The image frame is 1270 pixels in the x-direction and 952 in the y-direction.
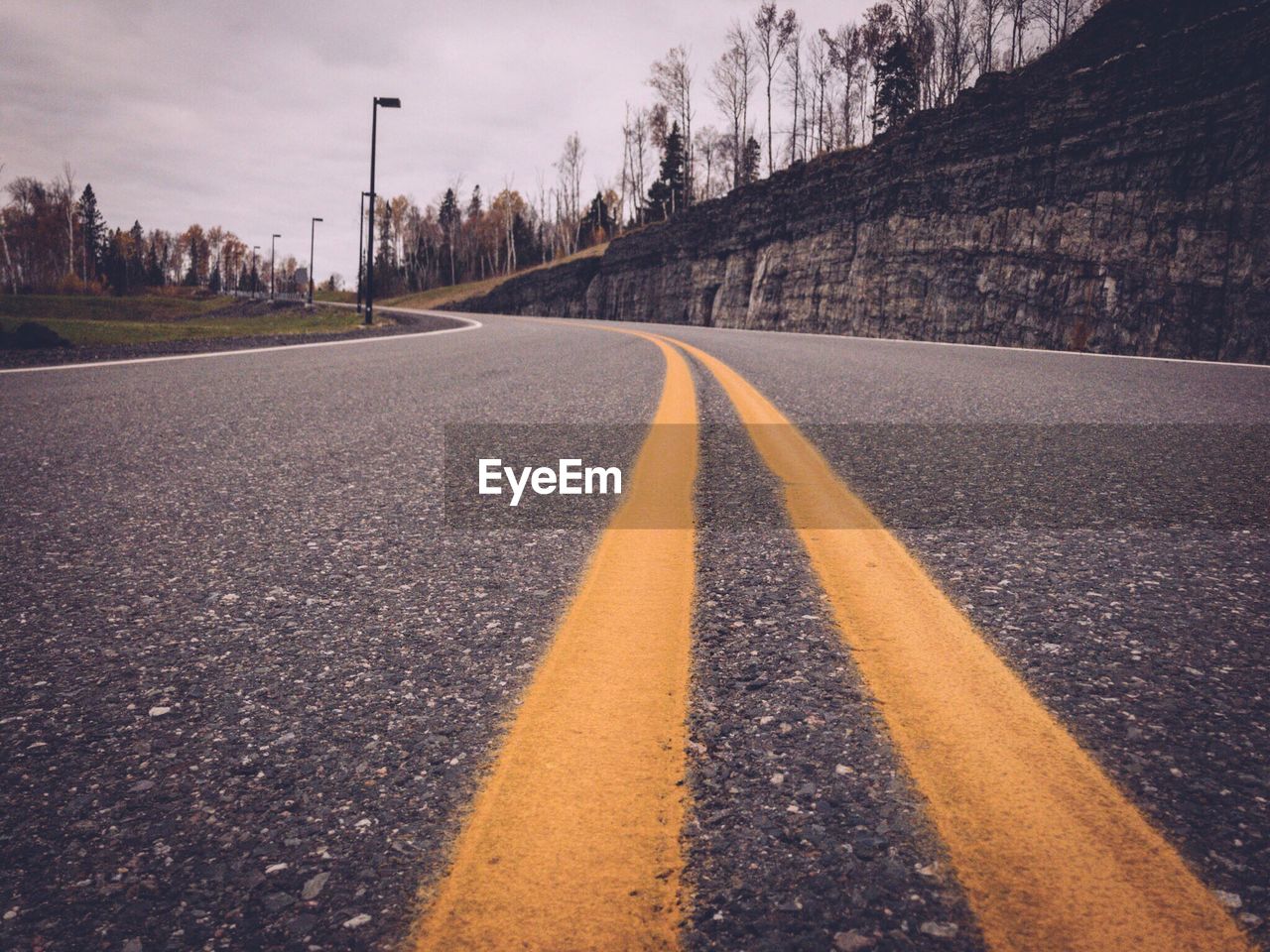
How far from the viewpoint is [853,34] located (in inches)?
1732

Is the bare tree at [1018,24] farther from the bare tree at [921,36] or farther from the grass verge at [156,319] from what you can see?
the grass verge at [156,319]

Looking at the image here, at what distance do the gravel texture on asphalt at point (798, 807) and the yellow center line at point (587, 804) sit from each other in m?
0.05

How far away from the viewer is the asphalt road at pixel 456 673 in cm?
89

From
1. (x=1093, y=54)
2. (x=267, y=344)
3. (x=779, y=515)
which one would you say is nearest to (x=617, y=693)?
(x=779, y=515)

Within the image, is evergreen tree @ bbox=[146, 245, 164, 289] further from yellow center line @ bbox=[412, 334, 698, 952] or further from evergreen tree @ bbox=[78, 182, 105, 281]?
yellow center line @ bbox=[412, 334, 698, 952]

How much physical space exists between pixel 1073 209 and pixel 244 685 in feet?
68.2

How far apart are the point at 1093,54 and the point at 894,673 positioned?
25.2 meters

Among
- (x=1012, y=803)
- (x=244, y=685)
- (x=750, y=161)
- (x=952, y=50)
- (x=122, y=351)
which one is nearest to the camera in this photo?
(x=1012, y=803)

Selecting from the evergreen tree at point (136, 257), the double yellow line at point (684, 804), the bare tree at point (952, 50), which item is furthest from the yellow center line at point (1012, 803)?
the evergreen tree at point (136, 257)

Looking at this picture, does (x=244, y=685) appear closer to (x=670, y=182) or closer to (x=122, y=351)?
(x=122, y=351)

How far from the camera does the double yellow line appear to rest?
2.69 ft

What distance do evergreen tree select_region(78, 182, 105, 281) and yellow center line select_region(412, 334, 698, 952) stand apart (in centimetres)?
10829

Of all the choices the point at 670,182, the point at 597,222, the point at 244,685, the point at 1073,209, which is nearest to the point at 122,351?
the point at 244,685

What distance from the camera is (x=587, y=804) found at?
101 centimetres
